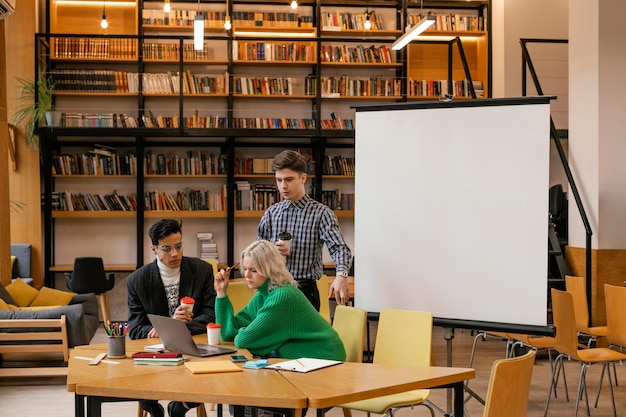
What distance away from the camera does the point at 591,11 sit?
27.1 feet

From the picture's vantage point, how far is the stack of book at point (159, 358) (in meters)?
3.36

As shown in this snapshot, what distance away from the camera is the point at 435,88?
10.6 meters

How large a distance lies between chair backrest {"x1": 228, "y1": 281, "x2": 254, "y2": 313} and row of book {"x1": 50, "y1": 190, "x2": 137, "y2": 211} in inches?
216

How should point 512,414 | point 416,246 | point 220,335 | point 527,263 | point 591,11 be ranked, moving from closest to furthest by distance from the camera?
point 512,414 → point 220,335 → point 527,263 → point 416,246 → point 591,11

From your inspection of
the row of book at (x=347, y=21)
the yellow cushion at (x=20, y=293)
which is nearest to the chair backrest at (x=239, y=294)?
the yellow cushion at (x=20, y=293)

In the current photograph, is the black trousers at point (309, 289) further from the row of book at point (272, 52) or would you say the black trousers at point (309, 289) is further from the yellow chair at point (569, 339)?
the row of book at point (272, 52)

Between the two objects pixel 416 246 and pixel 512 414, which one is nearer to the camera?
pixel 512 414

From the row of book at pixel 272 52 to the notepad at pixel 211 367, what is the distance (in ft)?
24.1

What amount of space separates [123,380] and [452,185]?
2353 millimetres

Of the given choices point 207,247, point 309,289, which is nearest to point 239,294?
point 309,289

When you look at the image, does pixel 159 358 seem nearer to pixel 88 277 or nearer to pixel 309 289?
pixel 309 289

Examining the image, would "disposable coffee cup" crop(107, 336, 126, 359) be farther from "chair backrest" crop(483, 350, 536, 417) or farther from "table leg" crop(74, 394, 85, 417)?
"chair backrest" crop(483, 350, 536, 417)

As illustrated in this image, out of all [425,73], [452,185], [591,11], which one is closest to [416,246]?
[452,185]

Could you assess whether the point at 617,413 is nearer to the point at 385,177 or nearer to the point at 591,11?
the point at 385,177
